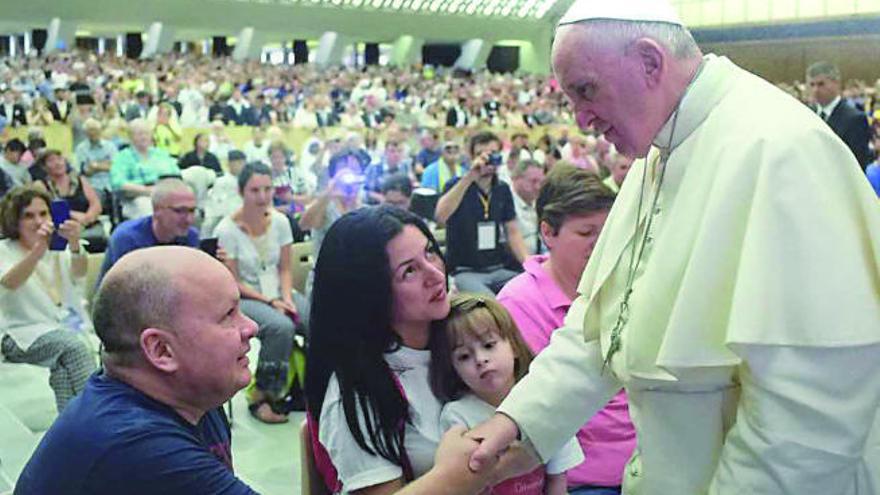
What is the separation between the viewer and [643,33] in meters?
1.51

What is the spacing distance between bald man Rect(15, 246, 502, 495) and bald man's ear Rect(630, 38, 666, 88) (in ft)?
2.69

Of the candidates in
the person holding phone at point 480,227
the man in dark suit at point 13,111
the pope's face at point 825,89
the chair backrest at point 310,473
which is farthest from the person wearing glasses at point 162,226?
the man in dark suit at point 13,111

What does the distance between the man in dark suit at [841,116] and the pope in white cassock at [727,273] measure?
5.20 m

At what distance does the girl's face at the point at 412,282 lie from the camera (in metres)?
2.07

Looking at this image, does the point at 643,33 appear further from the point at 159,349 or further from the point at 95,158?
the point at 95,158

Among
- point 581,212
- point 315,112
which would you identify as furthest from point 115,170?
point 315,112

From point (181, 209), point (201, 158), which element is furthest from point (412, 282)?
point (201, 158)

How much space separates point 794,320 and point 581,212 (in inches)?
59.2

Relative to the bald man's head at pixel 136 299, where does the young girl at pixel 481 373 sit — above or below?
below

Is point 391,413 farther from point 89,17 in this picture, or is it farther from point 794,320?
point 89,17

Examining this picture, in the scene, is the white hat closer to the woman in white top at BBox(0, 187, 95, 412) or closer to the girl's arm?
the girl's arm

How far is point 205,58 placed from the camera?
98.7ft

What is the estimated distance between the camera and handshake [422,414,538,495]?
5.90 ft

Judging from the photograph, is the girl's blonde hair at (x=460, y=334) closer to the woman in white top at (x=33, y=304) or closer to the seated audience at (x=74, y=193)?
the woman in white top at (x=33, y=304)
